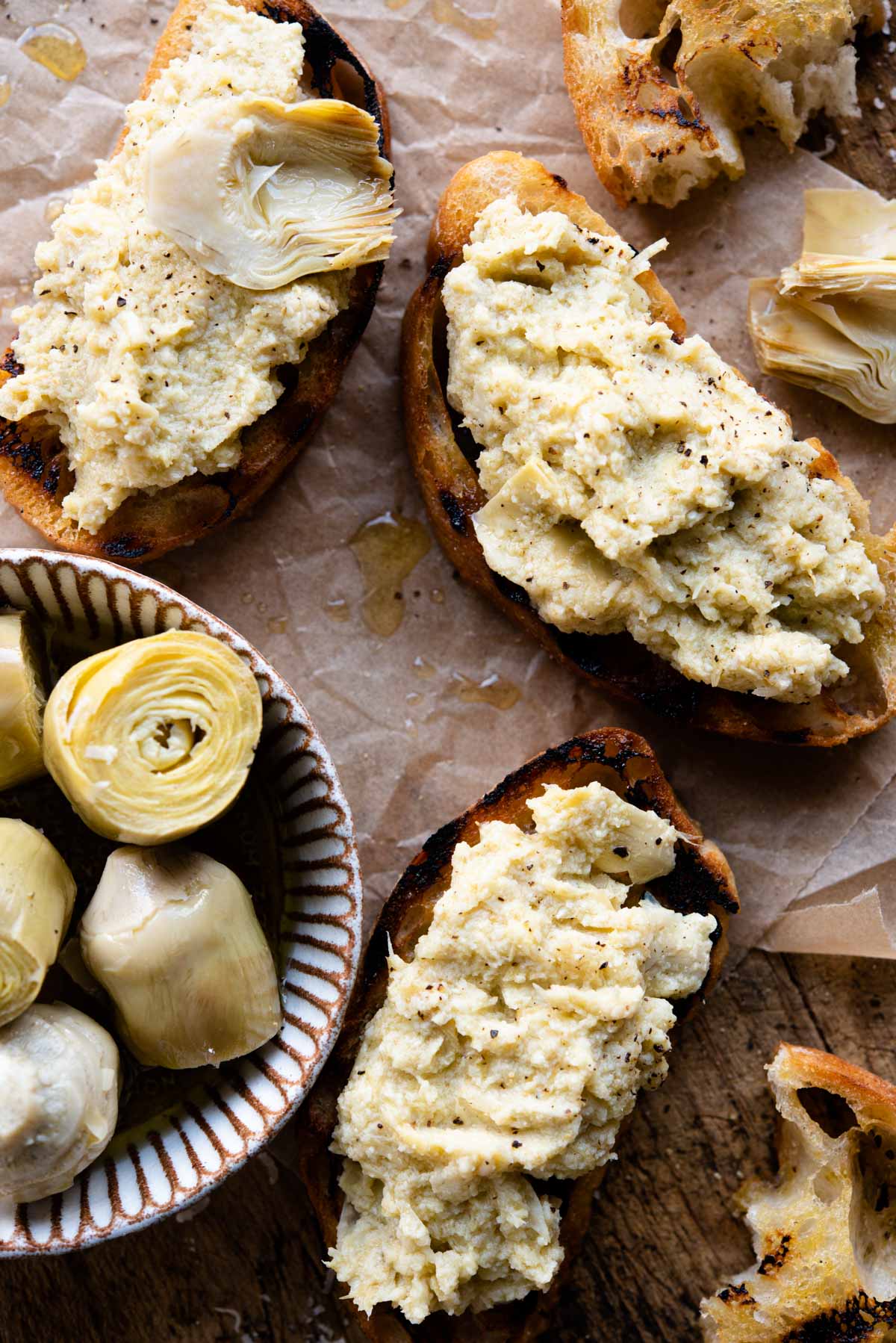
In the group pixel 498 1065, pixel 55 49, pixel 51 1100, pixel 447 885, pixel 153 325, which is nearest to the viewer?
pixel 51 1100

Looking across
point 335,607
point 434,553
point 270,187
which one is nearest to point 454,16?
point 270,187

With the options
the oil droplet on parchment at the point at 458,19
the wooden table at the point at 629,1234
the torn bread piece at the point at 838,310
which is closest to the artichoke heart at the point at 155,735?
the wooden table at the point at 629,1234

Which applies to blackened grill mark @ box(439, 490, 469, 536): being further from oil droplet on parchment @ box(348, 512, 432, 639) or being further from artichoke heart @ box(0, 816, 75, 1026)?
artichoke heart @ box(0, 816, 75, 1026)

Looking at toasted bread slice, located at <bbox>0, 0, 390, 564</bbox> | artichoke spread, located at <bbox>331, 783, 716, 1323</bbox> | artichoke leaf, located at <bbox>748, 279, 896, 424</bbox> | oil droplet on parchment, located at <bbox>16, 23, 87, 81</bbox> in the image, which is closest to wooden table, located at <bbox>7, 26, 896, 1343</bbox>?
artichoke spread, located at <bbox>331, 783, 716, 1323</bbox>

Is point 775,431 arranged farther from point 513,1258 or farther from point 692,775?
point 513,1258

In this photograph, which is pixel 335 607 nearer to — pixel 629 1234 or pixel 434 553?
pixel 434 553

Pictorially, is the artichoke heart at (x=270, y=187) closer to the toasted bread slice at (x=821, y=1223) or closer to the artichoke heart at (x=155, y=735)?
the artichoke heart at (x=155, y=735)
